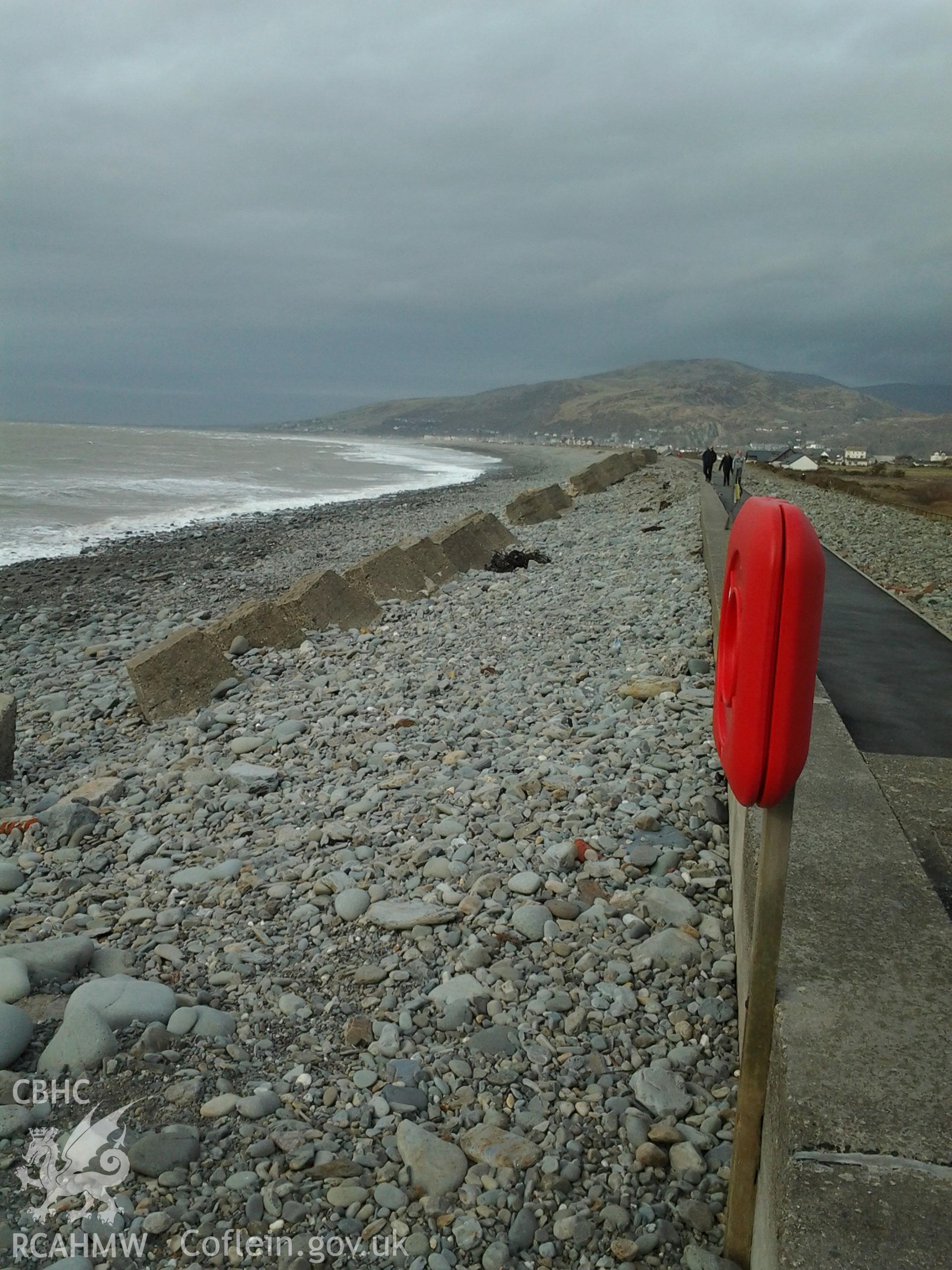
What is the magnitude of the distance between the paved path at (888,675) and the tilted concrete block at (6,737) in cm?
555

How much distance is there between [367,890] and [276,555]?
13913mm

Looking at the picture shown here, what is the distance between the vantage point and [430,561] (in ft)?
38.7

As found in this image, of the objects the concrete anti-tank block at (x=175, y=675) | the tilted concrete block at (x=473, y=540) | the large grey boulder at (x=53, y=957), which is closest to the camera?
the large grey boulder at (x=53, y=957)

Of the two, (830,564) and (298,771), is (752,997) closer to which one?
(298,771)

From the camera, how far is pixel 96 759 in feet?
20.9

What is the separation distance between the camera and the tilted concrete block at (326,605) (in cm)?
885

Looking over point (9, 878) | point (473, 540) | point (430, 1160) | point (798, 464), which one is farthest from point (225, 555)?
point (798, 464)

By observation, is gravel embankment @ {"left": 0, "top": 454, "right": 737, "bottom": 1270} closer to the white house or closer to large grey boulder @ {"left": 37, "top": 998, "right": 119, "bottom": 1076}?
large grey boulder @ {"left": 37, "top": 998, "right": 119, "bottom": 1076}

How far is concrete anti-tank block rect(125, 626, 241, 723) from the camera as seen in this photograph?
7105mm

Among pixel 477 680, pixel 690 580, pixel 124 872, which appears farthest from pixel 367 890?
pixel 690 580

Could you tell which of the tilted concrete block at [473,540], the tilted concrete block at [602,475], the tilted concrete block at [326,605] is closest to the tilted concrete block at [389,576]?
the tilted concrete block at [326,605]

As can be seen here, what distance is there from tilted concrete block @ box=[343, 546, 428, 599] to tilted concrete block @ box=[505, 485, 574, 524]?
32.8ft

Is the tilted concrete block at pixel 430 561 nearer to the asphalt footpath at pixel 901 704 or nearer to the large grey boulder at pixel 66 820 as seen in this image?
the asphalt footpath at pixel 901 704

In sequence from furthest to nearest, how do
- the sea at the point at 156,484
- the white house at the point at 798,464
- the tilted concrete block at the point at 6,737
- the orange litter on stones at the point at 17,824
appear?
the white house at the point at 798,464 < the sea at the point at 156,484 < the tilted concrete block at the point at 6,737 < the orange litter on stones at the point at 17,824
